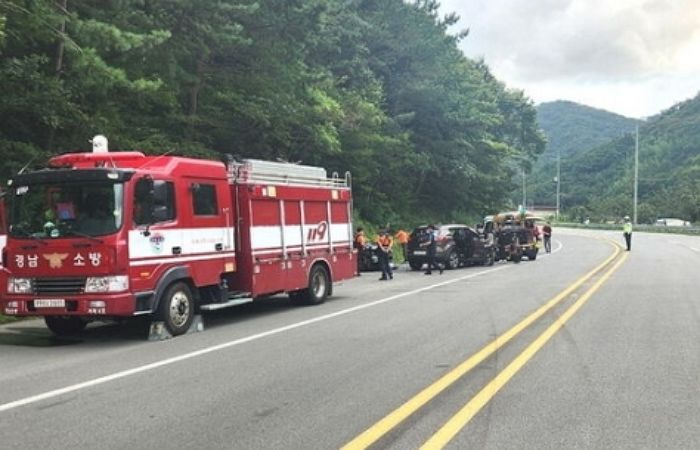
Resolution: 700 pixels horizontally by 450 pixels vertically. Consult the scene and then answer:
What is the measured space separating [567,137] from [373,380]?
597 feet

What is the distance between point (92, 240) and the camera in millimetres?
10203

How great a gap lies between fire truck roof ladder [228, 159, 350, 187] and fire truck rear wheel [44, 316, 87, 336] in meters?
3.39

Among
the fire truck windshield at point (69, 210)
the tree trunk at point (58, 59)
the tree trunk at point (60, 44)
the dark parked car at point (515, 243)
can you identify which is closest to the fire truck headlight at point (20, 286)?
the fire truck windshield at point (69, 210)

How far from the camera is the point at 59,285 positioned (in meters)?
10.4

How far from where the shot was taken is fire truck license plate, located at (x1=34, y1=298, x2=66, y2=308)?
33.8ft

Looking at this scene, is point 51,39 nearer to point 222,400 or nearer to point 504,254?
point 222,400

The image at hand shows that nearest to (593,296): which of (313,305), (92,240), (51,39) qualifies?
(313,305)

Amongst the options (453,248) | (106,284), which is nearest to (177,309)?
(106,284)

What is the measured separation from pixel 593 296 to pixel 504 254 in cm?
1466

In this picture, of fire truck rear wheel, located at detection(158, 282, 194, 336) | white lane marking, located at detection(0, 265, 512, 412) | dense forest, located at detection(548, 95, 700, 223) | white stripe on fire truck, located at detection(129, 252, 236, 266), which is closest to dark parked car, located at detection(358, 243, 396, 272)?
white lane marking, located at detection(0, 265, 512, 412)

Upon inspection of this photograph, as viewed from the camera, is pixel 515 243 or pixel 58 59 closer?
pixel 58 59

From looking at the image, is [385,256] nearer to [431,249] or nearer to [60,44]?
[431,249]

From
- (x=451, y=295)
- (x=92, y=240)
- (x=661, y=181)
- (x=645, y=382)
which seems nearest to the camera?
(x=645, y=382)

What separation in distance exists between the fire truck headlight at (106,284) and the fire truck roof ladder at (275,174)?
10.7 ft
